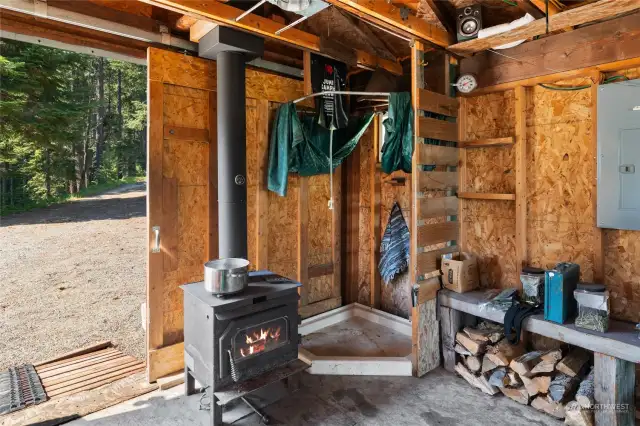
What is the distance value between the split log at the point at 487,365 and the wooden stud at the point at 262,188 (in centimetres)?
209

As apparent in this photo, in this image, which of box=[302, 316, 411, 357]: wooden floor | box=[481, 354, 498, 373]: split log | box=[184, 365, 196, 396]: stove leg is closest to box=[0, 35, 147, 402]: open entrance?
box=[184, 365, 196, 396]: stove leg

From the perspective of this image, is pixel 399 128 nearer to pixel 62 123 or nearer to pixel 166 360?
pixel 166 360

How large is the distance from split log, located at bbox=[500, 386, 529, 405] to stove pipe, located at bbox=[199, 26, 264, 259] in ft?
7.48

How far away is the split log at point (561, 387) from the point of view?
2.45 metres

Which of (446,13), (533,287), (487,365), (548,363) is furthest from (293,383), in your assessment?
(446,13)

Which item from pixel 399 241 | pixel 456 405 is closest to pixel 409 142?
pixel 399 241

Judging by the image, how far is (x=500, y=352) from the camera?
281 centimetres

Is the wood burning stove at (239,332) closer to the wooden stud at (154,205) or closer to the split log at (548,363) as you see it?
the wooden stud at (154,205)

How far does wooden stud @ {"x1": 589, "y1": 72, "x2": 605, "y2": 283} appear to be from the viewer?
2646mm

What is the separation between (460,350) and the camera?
3057 mm

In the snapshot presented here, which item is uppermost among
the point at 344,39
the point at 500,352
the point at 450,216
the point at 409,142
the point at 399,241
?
the point at 344,39

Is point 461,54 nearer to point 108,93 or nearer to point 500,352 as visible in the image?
point 500,352

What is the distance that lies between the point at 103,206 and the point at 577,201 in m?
11.4

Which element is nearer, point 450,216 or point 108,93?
point 450,216
